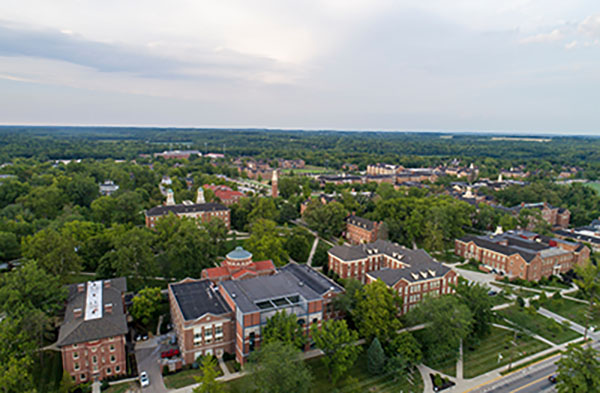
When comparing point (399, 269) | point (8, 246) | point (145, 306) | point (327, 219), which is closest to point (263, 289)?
point (145, 306)

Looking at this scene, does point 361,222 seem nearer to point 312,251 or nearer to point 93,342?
point 312,251

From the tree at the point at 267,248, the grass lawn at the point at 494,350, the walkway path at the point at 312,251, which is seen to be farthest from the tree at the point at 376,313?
the walkway path at the point at 312,251

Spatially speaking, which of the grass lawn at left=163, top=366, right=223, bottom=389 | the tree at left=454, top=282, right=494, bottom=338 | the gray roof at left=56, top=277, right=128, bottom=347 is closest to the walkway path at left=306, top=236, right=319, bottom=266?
the tree at left=454, top=282, right=494, bottom=338

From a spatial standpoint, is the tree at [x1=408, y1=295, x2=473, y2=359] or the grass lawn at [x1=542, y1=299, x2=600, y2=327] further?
the grass lawn at [x1=542, y1=299, x2=600, y2=327]

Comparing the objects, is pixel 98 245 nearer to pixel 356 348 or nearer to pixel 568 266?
pixel 356 348

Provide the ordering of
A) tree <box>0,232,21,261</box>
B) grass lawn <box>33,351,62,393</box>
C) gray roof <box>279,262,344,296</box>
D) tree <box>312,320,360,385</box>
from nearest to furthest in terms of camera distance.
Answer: grass lawn <box>33,351,62,393</box> → tree <box>312,320,360,385</box> → gray roof <box>279,262,344,296</box> → tree <box>0,232,21,261</box>

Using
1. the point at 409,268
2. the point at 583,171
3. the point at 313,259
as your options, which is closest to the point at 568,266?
the point at 409,268

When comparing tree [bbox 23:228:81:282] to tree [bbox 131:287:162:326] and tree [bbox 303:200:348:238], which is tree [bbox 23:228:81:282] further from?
tree [bbox 303:200:348:238]
